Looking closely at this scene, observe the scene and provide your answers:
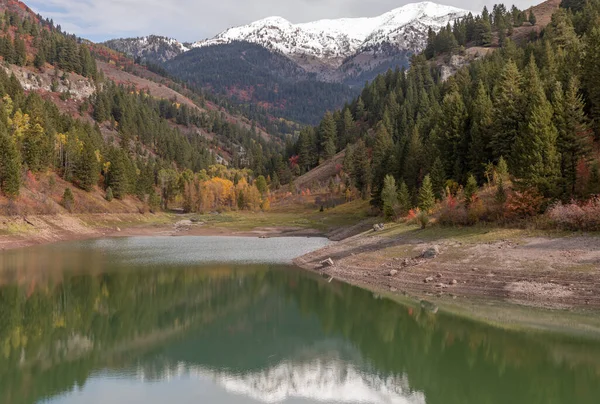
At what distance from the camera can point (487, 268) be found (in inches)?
1687

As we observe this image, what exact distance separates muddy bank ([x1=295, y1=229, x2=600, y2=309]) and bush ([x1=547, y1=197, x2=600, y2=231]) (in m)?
1.86

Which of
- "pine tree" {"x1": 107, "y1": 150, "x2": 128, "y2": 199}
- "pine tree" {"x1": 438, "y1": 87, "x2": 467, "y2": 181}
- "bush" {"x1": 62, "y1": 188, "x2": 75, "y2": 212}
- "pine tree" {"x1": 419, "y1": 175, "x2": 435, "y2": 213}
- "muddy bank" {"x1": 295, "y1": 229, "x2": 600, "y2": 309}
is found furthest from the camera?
Answer: "pine tree" {"x1": 107, "y1": 150, "x2": 128, "y2": 199}

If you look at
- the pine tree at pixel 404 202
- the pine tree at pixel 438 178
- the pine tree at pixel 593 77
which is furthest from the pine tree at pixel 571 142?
the pine tree at pixel 404 202

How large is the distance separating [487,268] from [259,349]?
2264 cm

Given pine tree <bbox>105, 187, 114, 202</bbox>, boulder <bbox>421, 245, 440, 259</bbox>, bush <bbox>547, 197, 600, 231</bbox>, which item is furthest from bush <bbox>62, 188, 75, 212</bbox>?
bush <bbox>547, 197, 600, 231</bbox>

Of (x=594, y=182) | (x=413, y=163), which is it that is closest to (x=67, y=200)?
(x=413, y=163)

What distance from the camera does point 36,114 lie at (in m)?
127

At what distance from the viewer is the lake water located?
79.3 ft

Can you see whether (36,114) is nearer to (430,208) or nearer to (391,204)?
(391,204)

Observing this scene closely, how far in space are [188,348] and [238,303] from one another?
1445 centimetres

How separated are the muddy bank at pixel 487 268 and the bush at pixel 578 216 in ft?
6.11

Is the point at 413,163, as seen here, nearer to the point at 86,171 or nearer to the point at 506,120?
the point at 506,120

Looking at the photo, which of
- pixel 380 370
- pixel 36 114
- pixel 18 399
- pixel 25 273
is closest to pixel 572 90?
pixel 380 370

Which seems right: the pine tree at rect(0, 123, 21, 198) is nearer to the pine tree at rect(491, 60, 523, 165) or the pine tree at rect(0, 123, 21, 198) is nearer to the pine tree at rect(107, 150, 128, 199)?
the pine tree at rect(107, 150, 128, 199)
